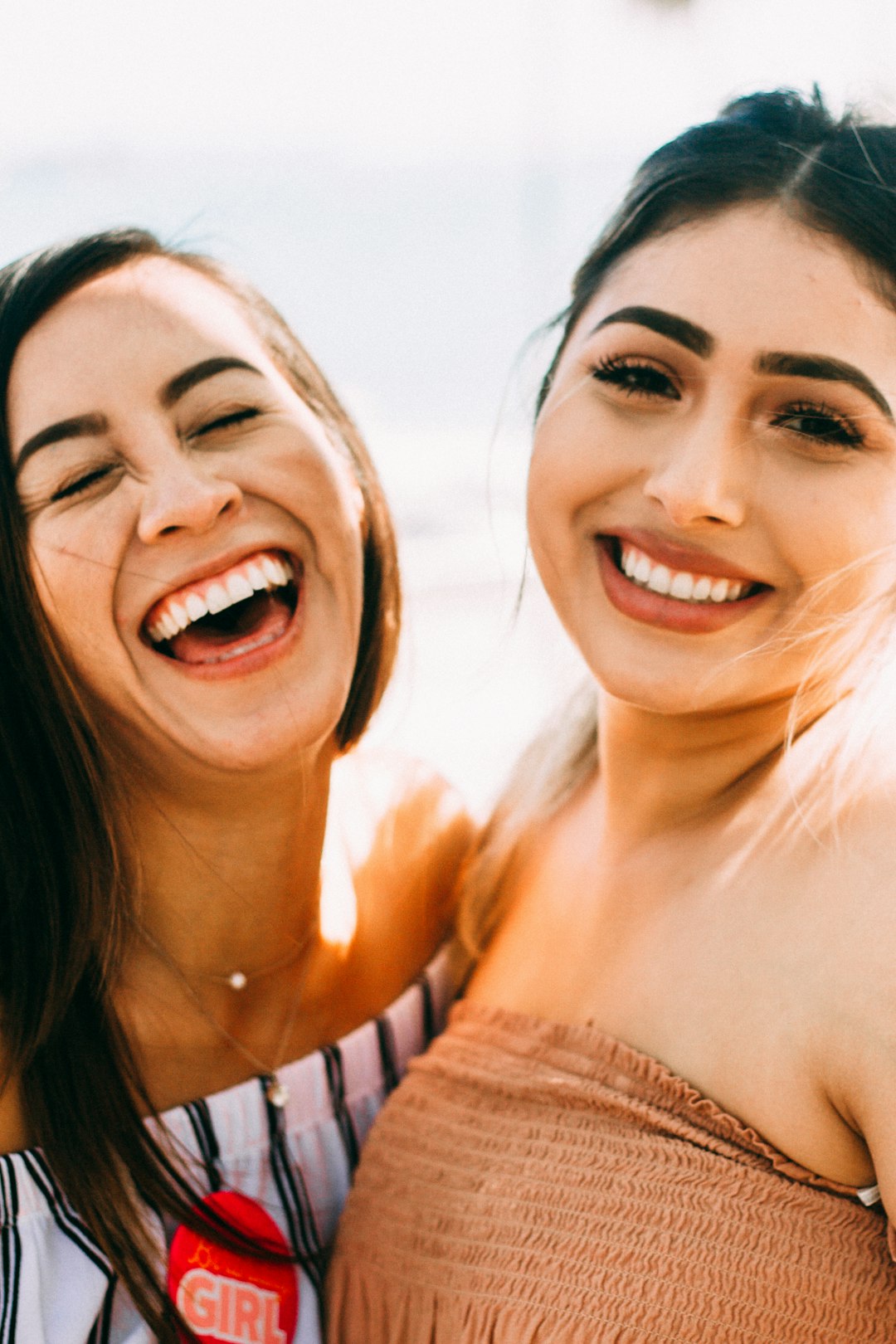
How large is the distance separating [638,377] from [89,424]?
0.56 meters

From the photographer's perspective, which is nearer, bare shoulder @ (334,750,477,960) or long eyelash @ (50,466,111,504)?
long eyelash @ (50,466,111,504)

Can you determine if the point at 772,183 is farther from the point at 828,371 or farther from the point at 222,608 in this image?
the point at 222,608

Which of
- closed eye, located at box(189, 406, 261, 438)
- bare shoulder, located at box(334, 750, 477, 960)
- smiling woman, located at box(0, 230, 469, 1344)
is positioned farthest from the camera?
bare shoulder, located at box(334, 750, 477, 960)

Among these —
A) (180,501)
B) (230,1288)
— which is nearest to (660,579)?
(180,501)

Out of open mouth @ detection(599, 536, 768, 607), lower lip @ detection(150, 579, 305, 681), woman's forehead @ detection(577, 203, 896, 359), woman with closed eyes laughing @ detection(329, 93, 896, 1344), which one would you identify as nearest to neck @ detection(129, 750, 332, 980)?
lower lip @ detection(150, 579, 305, 681)

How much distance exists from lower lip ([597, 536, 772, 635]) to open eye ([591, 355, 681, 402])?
0.63 ft

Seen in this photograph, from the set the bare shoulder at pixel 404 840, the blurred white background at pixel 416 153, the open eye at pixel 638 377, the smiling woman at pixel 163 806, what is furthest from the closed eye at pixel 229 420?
the bare shoulder at pixel 404 840

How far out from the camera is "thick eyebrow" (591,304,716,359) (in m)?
1.10

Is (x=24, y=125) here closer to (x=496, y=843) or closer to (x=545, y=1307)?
(x=496, y=843)

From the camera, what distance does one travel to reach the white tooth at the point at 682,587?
1.15 m

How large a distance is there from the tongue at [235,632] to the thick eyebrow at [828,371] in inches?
23.6

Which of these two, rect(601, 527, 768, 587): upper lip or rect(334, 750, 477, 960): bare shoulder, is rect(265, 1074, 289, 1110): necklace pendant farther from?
rect(601, 527, 768, 587): upper lip

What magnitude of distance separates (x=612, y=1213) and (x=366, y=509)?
0.89 m

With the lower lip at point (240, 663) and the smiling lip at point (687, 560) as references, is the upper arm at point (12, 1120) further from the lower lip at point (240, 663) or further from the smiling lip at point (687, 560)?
the smiling lip at point (687, 560)
